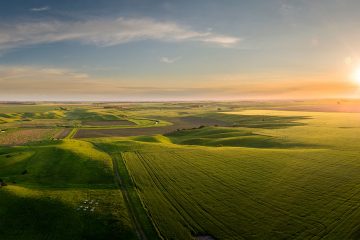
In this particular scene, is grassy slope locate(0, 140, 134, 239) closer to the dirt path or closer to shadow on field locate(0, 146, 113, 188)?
shadow on field locate(0, 146, 113, 188)

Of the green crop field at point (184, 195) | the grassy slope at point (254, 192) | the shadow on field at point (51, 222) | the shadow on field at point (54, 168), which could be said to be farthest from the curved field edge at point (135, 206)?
the shadow on field at point (54, 168)

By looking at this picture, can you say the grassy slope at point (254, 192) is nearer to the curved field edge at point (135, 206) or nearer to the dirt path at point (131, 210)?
the curved field edge at point (135, 206)

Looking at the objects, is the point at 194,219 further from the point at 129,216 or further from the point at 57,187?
the point at 57,187

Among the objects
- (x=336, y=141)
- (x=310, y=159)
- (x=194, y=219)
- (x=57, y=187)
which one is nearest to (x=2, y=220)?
(x=57, y=187)

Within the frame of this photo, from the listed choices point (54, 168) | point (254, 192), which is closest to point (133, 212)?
point (254, 192)

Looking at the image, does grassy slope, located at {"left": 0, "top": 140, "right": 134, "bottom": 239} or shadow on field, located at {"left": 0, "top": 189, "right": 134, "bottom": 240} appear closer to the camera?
shadow on field, located at {"left": 0, "top": 189, "right": 134, "bottom": 240}

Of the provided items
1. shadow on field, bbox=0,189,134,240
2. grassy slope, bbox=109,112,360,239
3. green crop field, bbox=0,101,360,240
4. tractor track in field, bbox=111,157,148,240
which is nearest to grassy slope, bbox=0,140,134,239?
shadow on field, bbox=0,189,134,240
